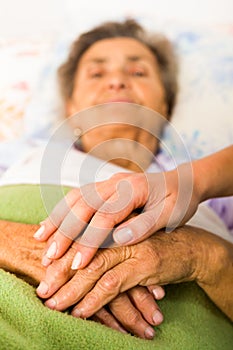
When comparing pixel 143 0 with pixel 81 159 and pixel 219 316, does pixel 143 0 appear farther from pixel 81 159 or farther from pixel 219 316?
pixel 219 316

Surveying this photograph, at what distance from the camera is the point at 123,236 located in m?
0.85

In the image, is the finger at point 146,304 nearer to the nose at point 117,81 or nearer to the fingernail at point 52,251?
the fingernail at point 52,251

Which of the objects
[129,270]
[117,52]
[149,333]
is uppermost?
[117,52]

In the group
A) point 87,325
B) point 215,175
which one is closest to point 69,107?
point 215,175

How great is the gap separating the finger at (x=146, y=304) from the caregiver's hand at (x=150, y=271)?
0.03 metres

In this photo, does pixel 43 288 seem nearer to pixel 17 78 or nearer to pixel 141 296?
pixel 141 296

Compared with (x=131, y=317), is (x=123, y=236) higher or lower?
higher

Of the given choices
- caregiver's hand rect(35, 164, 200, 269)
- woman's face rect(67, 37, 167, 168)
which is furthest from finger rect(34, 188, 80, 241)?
woman's face rect(67, 37, 167, 168)

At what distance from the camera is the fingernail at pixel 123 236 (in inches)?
33.3

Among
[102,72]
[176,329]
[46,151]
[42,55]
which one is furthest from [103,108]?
[176,329]

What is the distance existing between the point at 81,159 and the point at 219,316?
1.74 feet

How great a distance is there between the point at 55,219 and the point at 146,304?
0.21 metres

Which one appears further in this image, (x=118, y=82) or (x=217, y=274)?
(x=118, y=82)

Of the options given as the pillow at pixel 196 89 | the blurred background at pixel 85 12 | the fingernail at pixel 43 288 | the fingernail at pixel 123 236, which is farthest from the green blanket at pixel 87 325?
the blurred background at pixel 85 12
